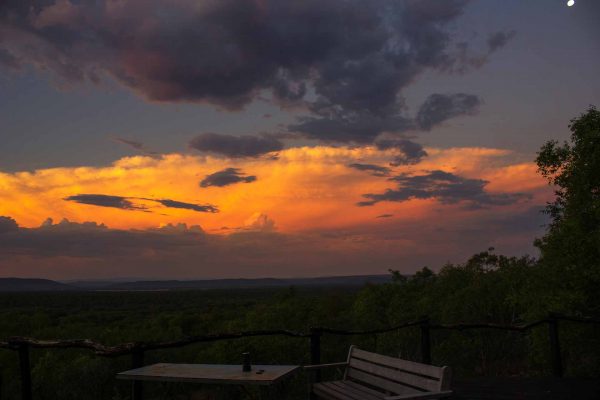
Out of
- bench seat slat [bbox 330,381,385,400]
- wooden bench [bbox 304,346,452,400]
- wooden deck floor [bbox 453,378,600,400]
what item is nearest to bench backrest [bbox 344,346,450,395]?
wooden bench [bbox 304,346,452,400]

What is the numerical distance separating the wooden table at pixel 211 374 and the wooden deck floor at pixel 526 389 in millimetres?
3445

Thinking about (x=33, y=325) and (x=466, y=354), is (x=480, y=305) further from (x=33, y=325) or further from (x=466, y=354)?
(x=33, y=325)

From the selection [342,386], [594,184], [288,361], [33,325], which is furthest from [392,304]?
[33,325]

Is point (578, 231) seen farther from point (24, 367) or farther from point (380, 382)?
point (24, 367)

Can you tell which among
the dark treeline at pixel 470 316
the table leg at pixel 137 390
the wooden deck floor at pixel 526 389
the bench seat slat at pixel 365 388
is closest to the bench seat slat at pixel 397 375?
the bench seat slat at pixel 365 388

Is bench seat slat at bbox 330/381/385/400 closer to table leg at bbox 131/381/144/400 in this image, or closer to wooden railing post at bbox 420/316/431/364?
table leg at bbox 131/381/144/400

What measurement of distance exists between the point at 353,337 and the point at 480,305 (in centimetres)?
693

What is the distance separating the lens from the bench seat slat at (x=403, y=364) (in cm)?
499

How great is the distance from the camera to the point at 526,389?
8117 mm

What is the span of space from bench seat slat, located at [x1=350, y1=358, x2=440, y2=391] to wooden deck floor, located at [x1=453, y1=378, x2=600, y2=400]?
216cm

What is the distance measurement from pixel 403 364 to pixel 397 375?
137 millimetres

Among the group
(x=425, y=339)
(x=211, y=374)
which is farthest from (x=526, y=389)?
(x=211, y=374)

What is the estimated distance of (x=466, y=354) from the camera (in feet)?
59.4

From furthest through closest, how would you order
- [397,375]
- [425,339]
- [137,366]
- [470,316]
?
[470,316] → [425,339] → [137,366] → [397,375]
